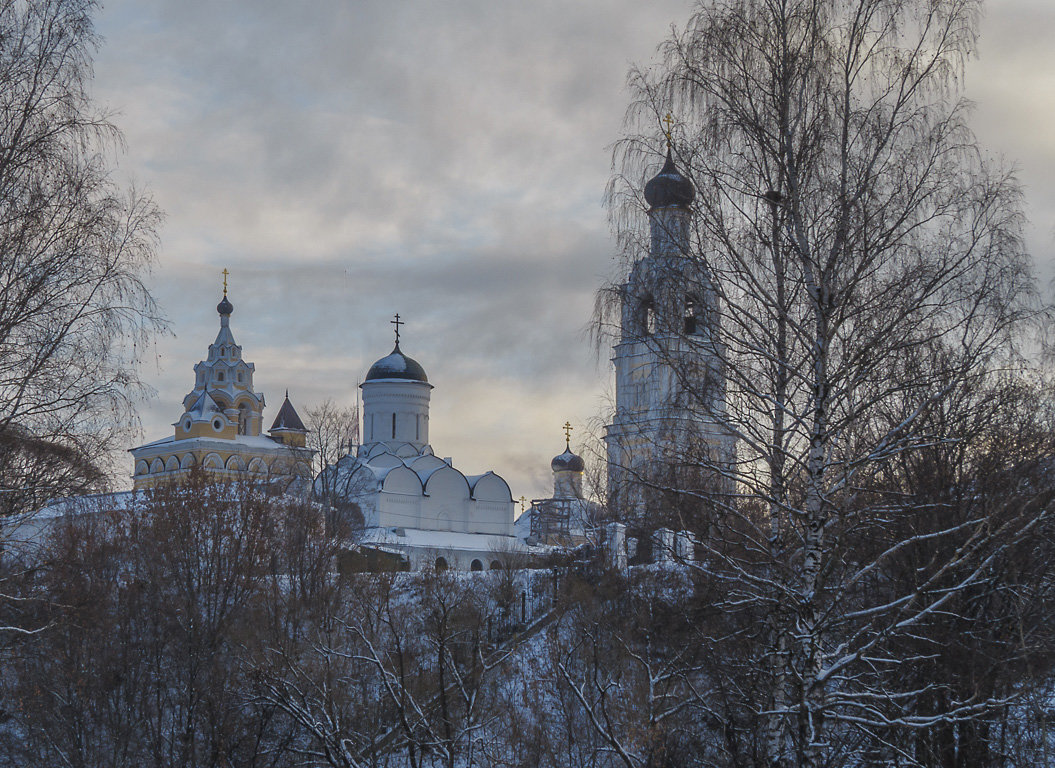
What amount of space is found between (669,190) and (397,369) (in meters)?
37.5

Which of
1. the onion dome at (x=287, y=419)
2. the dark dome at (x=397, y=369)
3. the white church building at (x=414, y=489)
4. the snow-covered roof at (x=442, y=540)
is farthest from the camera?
the onion dome at (x=287, y=419)

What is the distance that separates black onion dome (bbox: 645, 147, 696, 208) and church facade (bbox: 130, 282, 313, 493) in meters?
40.8

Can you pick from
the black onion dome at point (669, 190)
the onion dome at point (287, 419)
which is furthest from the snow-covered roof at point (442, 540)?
the black onion dome at point (669, 190)

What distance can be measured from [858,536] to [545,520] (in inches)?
1251

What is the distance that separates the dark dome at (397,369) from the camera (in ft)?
149

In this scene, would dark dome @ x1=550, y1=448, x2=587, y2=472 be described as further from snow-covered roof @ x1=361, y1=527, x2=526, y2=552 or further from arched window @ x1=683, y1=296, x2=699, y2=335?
arched window @ x1=683, y1=296, x2=699, y2=335

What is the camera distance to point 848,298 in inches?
305

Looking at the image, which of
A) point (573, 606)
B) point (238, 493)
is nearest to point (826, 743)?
point (573, 606)

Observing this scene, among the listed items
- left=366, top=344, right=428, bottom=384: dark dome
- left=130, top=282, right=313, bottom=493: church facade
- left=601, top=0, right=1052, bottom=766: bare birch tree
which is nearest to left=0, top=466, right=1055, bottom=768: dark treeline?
left=601, top=0, right=1052, bottom=766: bare birch tree

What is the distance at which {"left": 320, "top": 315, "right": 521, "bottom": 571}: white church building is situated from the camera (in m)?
40.4

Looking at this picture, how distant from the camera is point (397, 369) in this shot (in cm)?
4547

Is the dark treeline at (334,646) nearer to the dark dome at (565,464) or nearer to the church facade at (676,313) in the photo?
the church facade at (676,313)

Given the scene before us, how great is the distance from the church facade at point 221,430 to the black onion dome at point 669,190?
40.8 meters

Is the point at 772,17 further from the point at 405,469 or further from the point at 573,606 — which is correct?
the point at 405,469
